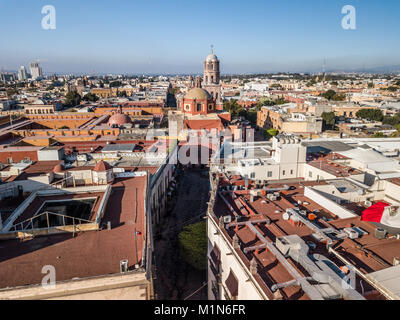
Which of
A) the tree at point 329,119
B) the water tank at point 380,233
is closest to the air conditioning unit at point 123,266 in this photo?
the water tank at point 380,233

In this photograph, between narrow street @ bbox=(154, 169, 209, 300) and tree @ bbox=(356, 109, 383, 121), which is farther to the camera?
tree @ bbox=(356, 109, 383, 121)

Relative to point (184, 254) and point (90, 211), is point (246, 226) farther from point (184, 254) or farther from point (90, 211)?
point (90, 211)

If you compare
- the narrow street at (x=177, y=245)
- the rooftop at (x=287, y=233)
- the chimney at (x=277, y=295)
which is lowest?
the narrow street at (x=177, y=245)

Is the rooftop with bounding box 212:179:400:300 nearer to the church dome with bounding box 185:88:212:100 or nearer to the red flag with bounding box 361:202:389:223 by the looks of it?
the red flag with bounding box 361:202:389:223

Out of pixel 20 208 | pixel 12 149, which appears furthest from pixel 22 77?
pixel 20 208

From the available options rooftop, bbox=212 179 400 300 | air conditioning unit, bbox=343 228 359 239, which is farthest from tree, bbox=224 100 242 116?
air conditioning unit, bbox=343 228 359 239

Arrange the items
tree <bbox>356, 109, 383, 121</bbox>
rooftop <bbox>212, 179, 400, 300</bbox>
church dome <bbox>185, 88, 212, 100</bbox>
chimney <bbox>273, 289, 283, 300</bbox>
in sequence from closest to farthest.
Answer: chimney <bbox>273, 289, 283, 300</bbox>, rooftop <bbox>212, 179, 400, 300</bbox>, church dome <bbox>185, 88, 212, 100</bbox>, tree <bbox>356, 109, 383, 121</bbox>

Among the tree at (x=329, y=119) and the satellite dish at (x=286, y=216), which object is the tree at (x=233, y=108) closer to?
the tree at (x=329, y=119)
